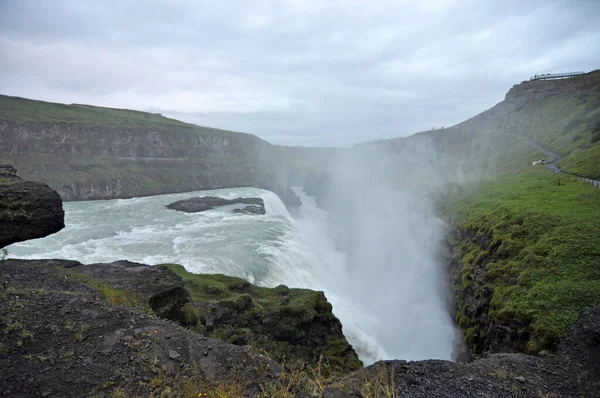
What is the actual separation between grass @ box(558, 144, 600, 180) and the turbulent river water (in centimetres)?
1667

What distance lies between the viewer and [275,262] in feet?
90.4

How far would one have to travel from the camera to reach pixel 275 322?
1565 centimetres

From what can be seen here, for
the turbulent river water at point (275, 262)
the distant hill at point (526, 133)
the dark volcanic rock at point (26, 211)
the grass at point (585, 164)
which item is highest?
the distant hill at point (526, 133)

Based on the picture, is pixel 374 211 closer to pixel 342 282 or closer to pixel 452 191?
pixel 452 191

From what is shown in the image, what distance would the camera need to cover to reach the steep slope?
209ft

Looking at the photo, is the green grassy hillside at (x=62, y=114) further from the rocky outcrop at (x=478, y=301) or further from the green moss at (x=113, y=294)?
the rocky outcrop at (x=478, y=301)

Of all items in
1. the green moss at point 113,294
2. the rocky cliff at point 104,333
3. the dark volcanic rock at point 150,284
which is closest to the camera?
the rocky cliff at point 104,333

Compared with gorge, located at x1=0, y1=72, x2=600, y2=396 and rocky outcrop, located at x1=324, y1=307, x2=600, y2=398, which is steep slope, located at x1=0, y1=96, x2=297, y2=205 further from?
rocky outcrop, located at x1=324, y1=307, x2=600, y2=398

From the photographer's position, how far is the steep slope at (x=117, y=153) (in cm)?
6372

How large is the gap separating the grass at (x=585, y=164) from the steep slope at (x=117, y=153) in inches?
2416

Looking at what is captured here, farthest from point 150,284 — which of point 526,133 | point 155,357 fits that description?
point 526,133

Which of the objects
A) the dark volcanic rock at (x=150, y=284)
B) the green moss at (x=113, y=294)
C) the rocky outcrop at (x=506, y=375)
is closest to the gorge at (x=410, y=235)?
the rocky outcrop at (x=506, y=375)

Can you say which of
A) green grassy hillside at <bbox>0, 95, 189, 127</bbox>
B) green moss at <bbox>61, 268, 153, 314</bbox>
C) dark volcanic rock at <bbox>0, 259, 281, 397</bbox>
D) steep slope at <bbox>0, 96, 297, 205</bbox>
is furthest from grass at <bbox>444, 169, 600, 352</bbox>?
green grassy hillside at <bbox>0, 95, 189, 127</bbox>

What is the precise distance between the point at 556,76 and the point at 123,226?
98.4 m
